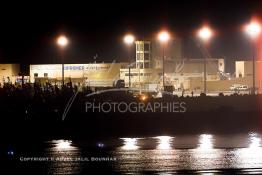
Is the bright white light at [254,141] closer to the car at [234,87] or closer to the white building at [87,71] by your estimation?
the car at [234,87]

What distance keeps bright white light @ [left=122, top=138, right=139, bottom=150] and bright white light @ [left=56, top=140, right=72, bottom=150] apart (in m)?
2.08

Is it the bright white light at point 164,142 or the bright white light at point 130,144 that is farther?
the bright white light at point 164,142

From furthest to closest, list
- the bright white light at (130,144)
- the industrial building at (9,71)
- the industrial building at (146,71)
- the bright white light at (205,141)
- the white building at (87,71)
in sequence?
the white building at (87,71) < the industrial building at (9,71) < the industrial building at (146,71) < the bright white light at (205,141) < the bright white light at (130,144)

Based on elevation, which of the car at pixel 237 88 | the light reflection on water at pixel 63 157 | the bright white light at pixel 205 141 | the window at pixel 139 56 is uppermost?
the window at pixel 139 56

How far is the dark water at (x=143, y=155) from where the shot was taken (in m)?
12.4

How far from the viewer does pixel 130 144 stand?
17.6m

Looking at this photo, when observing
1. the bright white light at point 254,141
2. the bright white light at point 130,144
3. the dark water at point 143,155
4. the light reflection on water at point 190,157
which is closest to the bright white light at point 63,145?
the dark water at point 143,155

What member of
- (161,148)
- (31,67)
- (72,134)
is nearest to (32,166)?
(161,148)

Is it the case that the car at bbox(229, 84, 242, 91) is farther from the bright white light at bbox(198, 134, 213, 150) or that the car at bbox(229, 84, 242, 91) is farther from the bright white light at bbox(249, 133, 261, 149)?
the bright white light at bbox(198, 134, 213, 150)

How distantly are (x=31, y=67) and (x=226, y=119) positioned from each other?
5597 cm

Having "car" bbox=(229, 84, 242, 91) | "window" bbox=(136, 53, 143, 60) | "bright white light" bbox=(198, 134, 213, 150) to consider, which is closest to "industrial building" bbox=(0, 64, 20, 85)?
"window" bbox=(136, 53, 143, 60)

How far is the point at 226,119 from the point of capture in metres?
27.1

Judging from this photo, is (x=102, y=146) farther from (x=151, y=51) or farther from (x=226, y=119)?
(x=151, y=51)

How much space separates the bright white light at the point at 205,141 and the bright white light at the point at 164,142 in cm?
119
